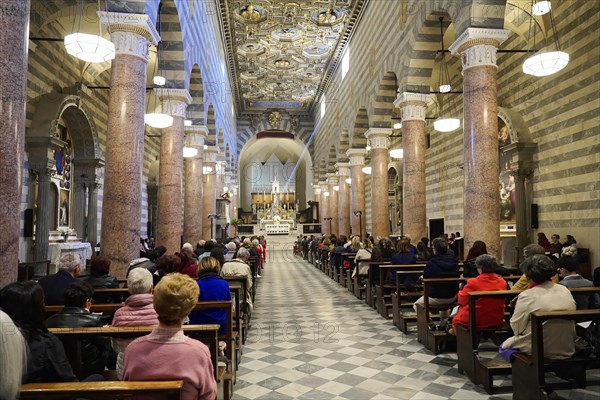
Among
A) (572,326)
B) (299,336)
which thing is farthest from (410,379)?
(299,336)

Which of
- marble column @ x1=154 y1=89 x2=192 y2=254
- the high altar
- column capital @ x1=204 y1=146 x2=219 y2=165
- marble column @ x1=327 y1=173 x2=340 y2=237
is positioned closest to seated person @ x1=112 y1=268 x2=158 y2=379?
marble column @ x1=154 y1=89 x2=192 y2=254

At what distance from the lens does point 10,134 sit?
3.67 meters

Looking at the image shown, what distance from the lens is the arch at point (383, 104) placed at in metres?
14.9

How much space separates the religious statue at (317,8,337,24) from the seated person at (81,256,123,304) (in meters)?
17.0

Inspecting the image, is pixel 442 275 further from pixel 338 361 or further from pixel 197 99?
pixel 197 99

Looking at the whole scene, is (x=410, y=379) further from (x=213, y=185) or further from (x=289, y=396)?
(x=213, y=185)

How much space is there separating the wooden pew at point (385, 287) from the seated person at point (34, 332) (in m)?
5.82

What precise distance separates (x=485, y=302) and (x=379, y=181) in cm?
1037

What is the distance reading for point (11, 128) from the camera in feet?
12.1

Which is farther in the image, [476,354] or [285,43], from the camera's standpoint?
[285,43]

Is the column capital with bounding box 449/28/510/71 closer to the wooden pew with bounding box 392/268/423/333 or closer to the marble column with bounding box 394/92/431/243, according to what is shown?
the marble column with bounding box 394/92/431/243

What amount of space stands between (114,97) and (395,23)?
9.32 meters

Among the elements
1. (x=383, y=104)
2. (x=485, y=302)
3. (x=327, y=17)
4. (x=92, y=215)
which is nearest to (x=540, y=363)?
(x=485, y=302)

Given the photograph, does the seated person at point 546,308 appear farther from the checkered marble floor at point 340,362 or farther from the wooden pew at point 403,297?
the wooden pew at point 403,297
